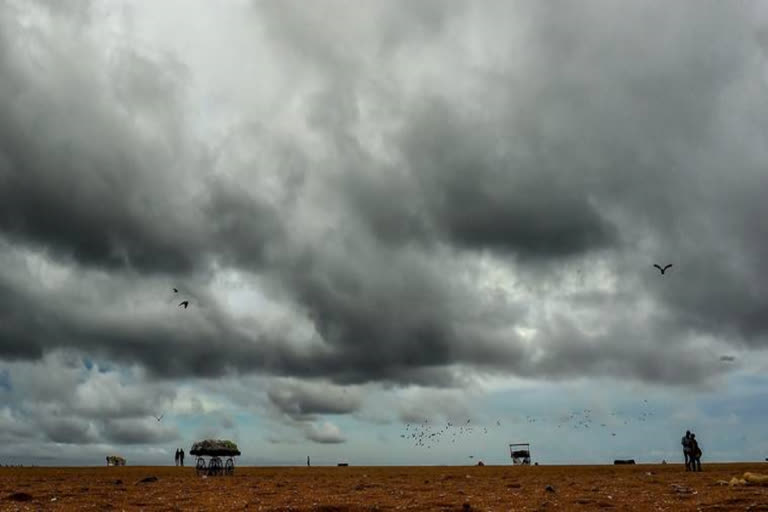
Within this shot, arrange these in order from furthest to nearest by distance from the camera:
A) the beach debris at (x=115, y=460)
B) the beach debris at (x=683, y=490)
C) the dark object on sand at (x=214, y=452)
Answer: the beach debris at (x=115, y=460) < the dark object on sand at (x=214, y=452) < the beach debris at (x=683, y=490)

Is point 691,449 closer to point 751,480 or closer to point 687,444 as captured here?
point 687,444

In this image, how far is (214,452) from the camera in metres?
65.7

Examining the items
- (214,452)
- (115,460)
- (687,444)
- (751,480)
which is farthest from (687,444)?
(115,460)

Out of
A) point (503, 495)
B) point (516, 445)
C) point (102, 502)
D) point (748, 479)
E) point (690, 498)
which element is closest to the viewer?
point (690, 498)

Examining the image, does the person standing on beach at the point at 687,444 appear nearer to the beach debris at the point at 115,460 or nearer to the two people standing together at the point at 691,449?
the two people standing together at the point at 691,449

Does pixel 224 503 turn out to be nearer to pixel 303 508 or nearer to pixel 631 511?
pixel 303 508

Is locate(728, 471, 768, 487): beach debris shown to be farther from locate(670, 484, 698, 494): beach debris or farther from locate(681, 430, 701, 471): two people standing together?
locate(681, 430, 701, 471): two people standing together

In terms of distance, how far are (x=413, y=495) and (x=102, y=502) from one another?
45.6 ft

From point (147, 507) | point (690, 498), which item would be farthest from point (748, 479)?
point (147, 507)

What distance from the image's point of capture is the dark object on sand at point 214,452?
6562cm

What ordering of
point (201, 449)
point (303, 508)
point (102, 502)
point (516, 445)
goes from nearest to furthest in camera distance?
point (303, 508), point (102, 502), point (201, 449), point (516, 445)

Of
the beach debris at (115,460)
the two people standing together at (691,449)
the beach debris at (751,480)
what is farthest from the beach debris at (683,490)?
the beach debris at (115,460)

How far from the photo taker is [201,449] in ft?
Result: 216

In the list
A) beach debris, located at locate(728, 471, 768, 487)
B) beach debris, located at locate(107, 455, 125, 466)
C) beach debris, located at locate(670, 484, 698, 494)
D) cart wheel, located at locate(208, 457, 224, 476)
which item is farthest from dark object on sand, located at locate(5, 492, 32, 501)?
beach debris, located at locate(107, 455, 125, 466)
